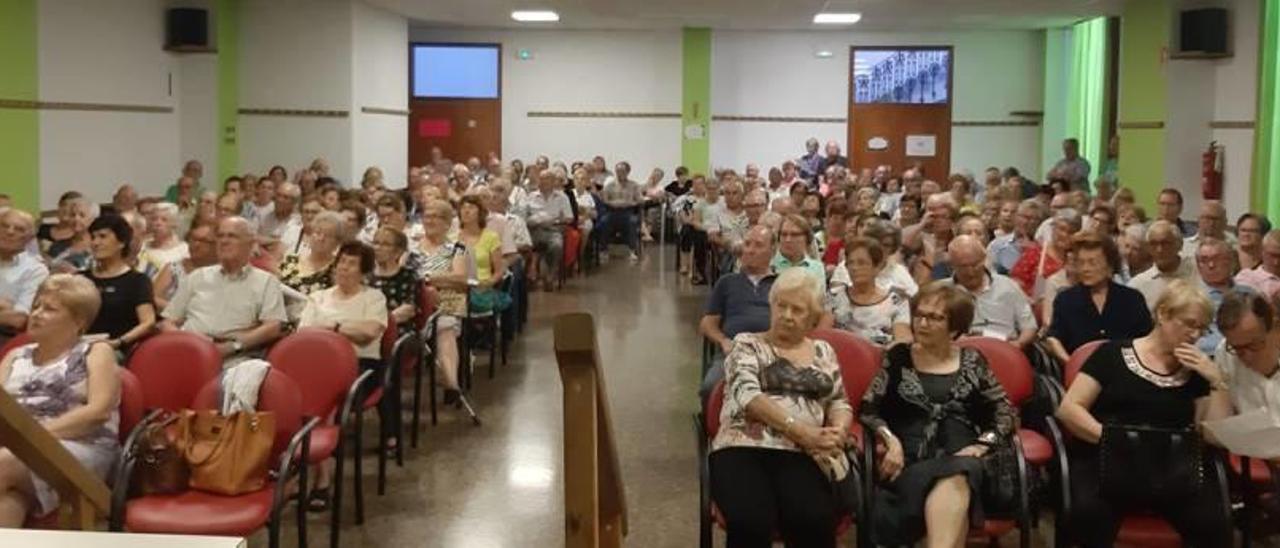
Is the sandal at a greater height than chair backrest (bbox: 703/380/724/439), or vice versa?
chair backrest (bbox: 703/380/724/439)

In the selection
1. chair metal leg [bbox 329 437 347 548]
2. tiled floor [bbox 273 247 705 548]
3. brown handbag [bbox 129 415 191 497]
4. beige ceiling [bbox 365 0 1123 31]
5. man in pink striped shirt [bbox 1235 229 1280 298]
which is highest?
beige ceiling [bbox 365 0 1123 31]

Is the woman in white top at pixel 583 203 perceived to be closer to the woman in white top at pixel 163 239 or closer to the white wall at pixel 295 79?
the white wall at pixel 295 79

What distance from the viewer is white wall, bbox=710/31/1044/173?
18.1 m

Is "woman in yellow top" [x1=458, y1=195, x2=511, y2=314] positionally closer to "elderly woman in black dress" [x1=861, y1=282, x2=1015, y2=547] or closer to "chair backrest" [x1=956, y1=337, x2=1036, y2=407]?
"chair backrest" [x1=956, y1=337, x2=1036, y2=407]

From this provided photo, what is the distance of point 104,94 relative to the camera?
11.6 m

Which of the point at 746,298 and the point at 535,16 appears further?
the point at 535,16

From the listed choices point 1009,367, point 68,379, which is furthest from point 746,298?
point 68,379

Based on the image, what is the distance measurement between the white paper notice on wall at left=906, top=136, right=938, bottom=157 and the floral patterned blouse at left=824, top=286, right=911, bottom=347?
1295 centimetres

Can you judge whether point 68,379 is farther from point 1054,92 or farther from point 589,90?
point 1054,92

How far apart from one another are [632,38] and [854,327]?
42.7ft

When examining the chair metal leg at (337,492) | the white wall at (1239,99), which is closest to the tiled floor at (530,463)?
the chair metal leg at (337,492)

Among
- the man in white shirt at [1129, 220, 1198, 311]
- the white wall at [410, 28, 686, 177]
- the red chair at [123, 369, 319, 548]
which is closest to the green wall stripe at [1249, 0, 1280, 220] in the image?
the man in white shirt at [1129, 220, 1198, 311]

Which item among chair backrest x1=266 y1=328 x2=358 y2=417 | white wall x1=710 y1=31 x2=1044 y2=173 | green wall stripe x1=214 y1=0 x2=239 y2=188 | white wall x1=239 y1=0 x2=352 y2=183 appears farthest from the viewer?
white wall x1=710 y1=31 x2=1044 y2=173

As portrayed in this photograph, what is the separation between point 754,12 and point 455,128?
5222mm
